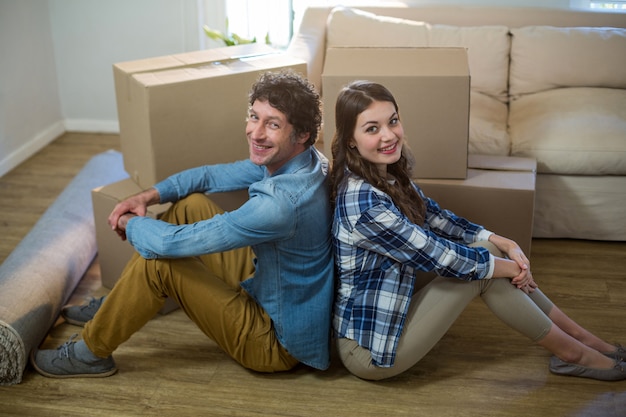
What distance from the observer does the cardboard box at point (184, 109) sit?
2436mm

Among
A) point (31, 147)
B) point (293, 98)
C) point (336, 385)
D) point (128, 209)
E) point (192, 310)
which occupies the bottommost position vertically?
point (336, 385)

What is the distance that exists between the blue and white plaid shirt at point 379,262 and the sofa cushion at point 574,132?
3.56 feet

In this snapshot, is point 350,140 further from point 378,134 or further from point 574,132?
point 574,132

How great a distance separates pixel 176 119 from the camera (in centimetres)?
246

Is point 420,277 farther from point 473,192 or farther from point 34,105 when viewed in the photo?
point 34,105

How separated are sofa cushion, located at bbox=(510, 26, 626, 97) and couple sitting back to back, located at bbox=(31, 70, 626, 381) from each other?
4.82ft

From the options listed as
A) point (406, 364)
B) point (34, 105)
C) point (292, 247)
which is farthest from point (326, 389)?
point (34, 105)

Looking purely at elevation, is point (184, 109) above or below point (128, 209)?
above

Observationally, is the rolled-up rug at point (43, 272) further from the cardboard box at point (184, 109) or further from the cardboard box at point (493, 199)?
the cardboard box at point (493, 199)

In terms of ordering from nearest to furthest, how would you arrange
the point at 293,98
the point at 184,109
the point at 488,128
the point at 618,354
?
the point at 293,98 → the point at 618,354 → the point at 184,109 → the point at 488,128

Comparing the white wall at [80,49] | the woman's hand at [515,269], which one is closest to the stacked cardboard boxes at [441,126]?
the woman's hand at [515,269]

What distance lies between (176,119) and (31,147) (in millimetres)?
Result: 1771

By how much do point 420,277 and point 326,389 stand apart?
0.54 metres

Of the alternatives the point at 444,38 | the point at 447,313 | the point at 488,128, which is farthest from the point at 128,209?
the point at 444,38
